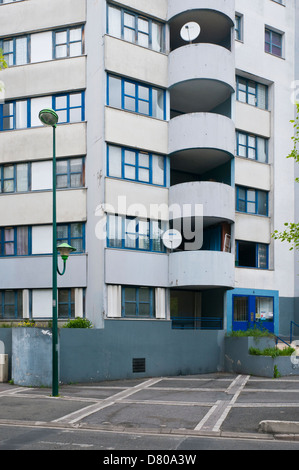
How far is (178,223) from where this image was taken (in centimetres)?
2488

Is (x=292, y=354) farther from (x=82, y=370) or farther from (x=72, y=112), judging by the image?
(x=72, y=112)

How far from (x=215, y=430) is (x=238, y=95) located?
19.3m

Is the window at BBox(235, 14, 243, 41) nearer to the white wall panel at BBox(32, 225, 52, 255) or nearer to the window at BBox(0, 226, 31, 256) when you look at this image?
the white wall panel at BBox(32, 225, 52, 255)

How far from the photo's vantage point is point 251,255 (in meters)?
27.3

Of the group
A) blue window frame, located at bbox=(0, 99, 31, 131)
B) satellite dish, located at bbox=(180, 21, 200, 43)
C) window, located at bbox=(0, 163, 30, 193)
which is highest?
satellite dish, located at bbox=(180, 21, 200, 43)

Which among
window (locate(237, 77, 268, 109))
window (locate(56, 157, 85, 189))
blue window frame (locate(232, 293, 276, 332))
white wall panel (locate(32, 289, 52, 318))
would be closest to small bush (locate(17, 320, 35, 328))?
white wall panel (locate(32, 289, 52, 318))

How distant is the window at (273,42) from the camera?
1144 inches

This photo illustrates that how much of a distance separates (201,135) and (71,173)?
19.7 feet

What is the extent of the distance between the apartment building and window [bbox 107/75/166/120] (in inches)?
2.2

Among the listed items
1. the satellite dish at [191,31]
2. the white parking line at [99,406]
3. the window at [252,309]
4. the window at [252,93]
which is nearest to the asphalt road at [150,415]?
the white parking line at [99,406]

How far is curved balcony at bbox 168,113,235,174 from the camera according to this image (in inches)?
947

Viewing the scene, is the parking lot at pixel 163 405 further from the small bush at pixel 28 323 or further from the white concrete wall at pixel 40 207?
the white concrete wall at pixel 40 207
